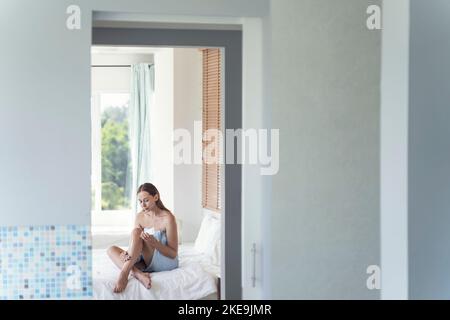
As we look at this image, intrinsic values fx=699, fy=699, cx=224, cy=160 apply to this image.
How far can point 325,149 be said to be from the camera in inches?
146

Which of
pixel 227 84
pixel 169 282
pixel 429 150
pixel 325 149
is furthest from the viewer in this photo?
pixel 169 282

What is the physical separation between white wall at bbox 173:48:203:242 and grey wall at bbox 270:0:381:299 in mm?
4137

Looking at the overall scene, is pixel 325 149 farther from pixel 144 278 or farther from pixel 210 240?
pixel 210 240

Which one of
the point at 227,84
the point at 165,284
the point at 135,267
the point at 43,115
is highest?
the point at 227,84

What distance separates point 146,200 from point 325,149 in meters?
2.92

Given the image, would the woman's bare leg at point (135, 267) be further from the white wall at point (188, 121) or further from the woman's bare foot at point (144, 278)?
the white wall at point (188, 121)

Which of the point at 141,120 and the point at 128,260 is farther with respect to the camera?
the point at 141,120

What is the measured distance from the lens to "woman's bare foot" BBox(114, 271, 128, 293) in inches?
213

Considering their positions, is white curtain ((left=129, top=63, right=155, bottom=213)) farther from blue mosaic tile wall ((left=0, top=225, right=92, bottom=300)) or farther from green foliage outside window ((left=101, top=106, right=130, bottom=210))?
blue mosaic tile wall ((left=0, top=225, right=92, bottom=300))

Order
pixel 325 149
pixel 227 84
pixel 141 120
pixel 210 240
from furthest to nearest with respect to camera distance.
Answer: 1. pixel 141 120
2. pixel 210 240
3. pixel 227 84
4. pixel 325 149

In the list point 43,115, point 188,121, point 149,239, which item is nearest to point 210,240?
point 149,239

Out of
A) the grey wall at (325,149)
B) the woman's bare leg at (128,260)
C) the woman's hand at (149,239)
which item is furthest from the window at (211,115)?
the grey wall at (325,149)

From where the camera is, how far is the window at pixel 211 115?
718cm

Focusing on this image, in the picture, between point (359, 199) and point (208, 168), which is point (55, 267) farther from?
point (208, 168)
